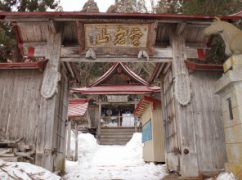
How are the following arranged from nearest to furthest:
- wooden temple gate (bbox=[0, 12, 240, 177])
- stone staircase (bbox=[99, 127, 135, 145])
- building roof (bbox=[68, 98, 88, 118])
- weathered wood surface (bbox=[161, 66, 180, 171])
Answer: wooden temple gate (bbox=[0, 12, 240, 177])
weathered wood surface (bbox=[161, 66, 180, 171])
building roof (bbox=[68, 98, 88, 118])
stone staircase (bbox=[99, 127, 135, 145])

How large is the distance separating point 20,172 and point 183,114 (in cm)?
465

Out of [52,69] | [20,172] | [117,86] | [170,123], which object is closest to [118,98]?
[117,86]

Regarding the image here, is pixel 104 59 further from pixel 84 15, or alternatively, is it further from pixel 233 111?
pixel 233 111

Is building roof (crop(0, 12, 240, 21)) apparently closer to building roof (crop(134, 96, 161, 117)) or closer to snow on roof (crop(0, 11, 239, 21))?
snow on roof (crop(0, 11, 239, 21))

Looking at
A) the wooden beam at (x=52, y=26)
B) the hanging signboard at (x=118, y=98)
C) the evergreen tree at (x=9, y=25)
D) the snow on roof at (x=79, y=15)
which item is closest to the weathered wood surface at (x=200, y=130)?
the snow on roof at (x=79, y=15)

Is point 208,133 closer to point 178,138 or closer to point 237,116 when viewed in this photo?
point 178,138

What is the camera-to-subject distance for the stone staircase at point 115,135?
73.0ft

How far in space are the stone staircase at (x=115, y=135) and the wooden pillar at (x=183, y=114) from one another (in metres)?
14.9

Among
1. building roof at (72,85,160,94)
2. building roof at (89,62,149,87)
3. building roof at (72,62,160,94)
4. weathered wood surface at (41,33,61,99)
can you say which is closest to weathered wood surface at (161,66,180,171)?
weathered wood surface at (41,33,61,99)

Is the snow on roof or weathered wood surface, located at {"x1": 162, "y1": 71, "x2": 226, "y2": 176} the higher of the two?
the snow on roof

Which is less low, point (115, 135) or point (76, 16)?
point (76, 16)

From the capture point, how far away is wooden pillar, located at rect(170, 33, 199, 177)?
23.4 feet

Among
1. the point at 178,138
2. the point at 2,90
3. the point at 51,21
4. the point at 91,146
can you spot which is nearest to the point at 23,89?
the point at 2,90

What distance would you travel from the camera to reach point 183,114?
755 centimetres
